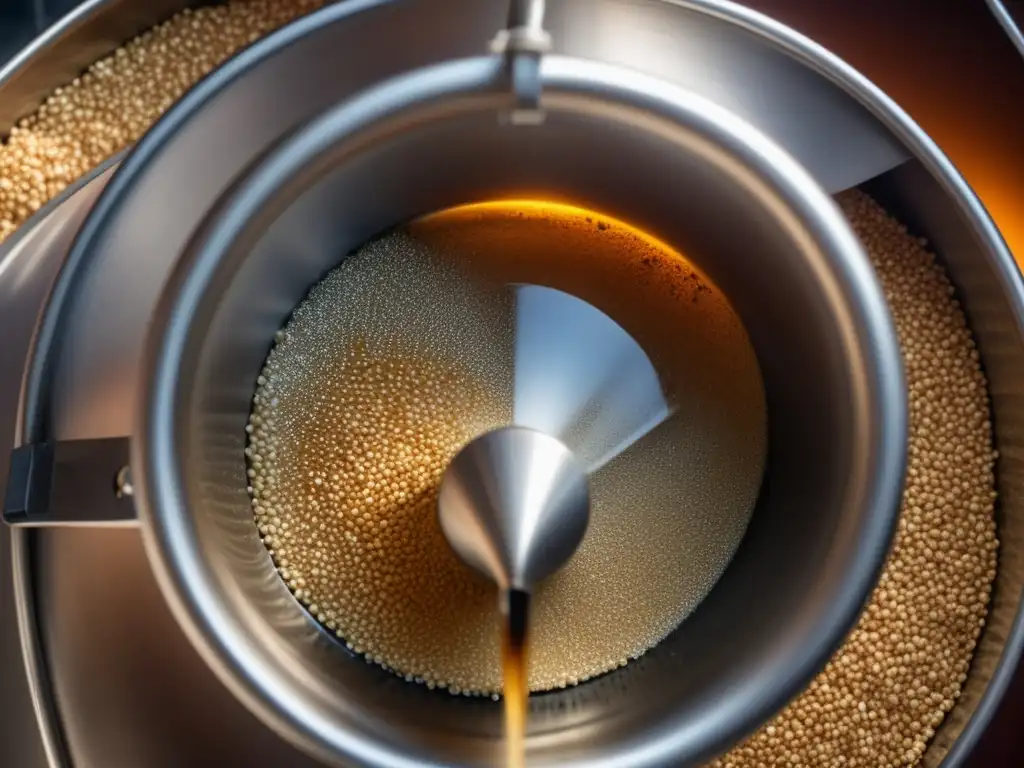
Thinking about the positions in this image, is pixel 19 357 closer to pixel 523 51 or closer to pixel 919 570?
pixel 523 51

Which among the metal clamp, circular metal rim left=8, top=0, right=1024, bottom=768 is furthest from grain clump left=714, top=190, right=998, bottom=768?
the metal clamp

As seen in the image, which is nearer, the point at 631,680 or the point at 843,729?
the point at 631,680

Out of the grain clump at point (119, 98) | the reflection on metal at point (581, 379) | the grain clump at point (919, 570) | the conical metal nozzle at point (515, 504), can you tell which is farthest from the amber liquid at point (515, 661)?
the grain clump at point (119, 98)

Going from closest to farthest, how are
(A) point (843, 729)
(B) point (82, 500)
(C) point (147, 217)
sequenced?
(B) point (82, 500)
(C) point (147, 217)
(A) point (843, 729)

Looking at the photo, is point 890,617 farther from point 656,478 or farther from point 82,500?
point 82,500

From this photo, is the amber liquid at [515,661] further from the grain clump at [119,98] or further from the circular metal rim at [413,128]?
the grain clump at [119,98]

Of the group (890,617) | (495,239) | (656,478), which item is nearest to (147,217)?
(495,239)
